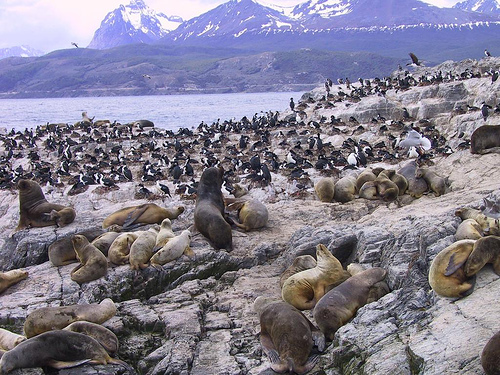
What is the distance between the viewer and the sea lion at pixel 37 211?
10055mm

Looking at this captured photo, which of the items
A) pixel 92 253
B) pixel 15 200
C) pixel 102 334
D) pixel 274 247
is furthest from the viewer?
pixel 15 200

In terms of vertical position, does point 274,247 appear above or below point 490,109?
below

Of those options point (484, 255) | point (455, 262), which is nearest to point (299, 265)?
point (455, 262)

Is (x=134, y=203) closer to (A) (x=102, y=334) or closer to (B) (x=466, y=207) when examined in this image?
(A) (x=102, y=334)

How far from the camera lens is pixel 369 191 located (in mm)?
10648

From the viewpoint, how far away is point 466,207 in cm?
744

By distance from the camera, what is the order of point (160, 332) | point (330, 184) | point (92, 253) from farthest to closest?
point (330, 184) < point (92, 253) < point (160, 332)

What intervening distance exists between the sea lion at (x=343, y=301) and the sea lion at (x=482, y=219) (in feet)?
4.36

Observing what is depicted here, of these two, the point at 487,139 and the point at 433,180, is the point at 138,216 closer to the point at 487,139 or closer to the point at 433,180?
the point at 433,180

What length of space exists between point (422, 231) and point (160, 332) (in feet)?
11.6

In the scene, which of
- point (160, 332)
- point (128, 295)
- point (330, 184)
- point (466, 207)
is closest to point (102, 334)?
point (160, 332)

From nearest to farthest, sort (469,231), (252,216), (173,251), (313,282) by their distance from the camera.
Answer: (469,231) → (313,282) → (173,251) → (252,216)

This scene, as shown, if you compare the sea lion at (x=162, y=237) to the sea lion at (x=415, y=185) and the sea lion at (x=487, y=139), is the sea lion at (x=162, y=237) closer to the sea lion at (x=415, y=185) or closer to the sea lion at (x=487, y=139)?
the sea lion at (x=415, y=185)

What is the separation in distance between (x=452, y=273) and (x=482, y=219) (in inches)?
67.5
